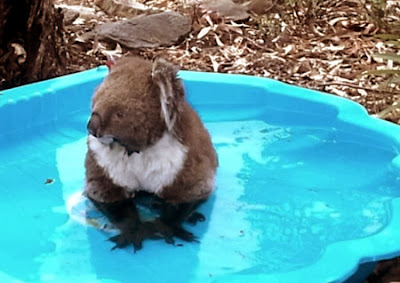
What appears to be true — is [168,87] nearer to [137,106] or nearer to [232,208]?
[137,106]

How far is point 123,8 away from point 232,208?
3401 millimetres

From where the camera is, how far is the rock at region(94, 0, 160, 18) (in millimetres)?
6023

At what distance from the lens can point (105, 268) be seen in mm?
2594

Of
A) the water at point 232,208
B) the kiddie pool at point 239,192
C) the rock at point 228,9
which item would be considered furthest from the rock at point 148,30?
the water at point 232,208

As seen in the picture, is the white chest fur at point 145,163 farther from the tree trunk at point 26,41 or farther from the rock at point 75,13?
the rock at point 75,13

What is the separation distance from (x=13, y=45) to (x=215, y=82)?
1.25m

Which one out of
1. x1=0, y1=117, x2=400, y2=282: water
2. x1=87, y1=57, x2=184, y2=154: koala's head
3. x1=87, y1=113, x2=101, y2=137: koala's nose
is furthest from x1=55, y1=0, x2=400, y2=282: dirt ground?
x1=87, y1=113, x2=101, y2=137: koala's nose

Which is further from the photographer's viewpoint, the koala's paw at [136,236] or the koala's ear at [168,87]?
the koala's paw at [136,236]

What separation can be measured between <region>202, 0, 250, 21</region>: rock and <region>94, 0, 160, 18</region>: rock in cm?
44

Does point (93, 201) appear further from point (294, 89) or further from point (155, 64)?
point (294, 89)

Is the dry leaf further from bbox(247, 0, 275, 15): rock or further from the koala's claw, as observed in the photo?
the koala's claw

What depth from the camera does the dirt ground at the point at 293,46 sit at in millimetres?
4711

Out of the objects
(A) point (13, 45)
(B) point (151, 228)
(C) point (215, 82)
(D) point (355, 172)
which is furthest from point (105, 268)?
(A) point (13, 45)

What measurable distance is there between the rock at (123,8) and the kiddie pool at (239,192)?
199 centimetres
